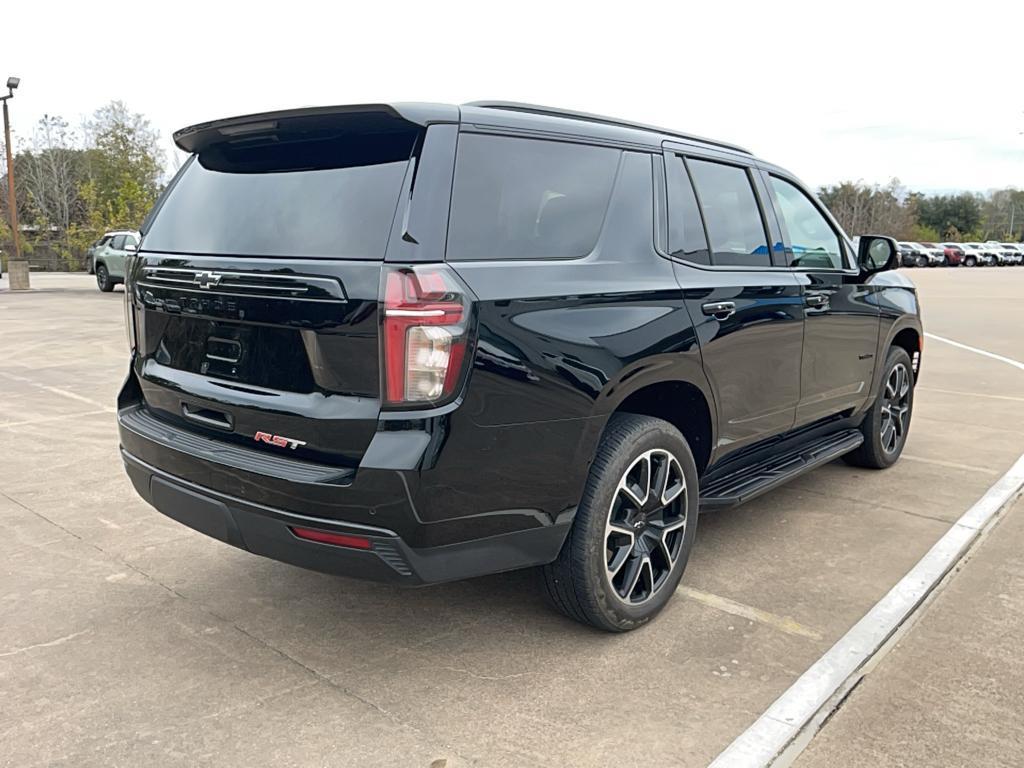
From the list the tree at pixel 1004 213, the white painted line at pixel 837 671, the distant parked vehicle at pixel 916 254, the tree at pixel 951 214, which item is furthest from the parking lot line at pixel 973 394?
the tree at pixel 1004 213

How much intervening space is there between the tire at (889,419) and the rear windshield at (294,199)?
3869 millimetres

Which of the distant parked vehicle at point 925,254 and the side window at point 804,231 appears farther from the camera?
the distant parked vehicle at point 925,254

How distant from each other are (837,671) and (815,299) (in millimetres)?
2053

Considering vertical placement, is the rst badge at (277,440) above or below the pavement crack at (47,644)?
above

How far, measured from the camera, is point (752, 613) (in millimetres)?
3479

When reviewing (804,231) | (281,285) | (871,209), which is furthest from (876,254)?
(871,209)

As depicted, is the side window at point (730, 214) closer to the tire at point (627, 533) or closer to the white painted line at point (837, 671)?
the tire at point (627, 533)

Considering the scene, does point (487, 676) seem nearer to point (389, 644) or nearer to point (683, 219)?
point (389, 644)

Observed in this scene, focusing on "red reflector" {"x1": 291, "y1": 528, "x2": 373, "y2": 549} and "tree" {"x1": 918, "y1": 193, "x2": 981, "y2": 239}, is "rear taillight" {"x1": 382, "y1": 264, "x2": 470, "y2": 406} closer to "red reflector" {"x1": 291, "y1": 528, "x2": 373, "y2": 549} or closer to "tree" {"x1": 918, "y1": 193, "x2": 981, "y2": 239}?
"red reflector" {"x1": 291, "y1": 528, "x2": 373, "y2": 549}

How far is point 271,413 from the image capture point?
8.92ft

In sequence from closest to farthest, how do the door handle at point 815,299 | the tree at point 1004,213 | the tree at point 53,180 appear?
the door handle at point 815,299 → the tree at point 53,180 → the tree at point 1004,213

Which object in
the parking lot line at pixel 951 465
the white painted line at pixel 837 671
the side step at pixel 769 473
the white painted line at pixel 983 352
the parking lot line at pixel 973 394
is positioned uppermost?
the side step at pixel 769 473

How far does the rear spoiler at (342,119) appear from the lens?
105 inches

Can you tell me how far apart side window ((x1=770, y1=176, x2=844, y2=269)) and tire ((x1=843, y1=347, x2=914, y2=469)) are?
102cm
